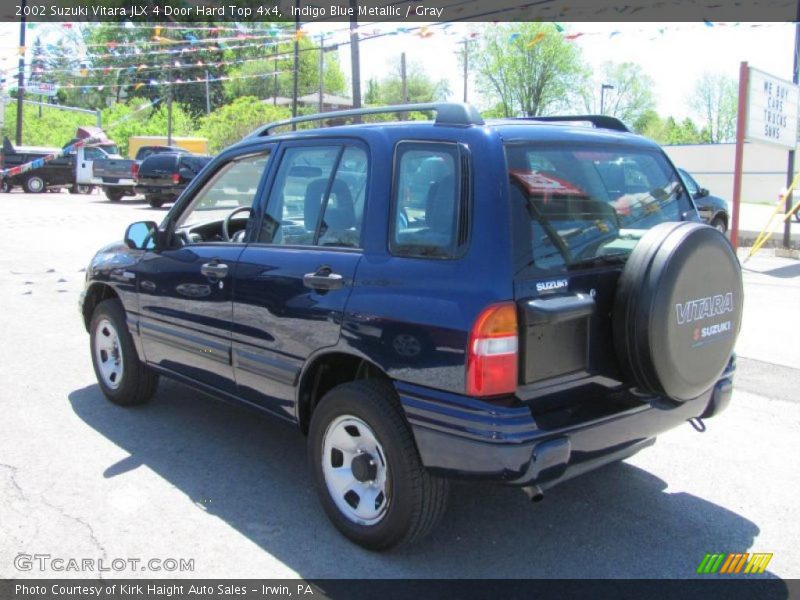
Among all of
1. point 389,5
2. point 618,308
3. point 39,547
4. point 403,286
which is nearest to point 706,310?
point 618,308

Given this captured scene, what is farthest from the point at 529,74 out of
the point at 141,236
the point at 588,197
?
the point at 588,197

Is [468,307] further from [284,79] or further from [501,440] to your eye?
[284,79]

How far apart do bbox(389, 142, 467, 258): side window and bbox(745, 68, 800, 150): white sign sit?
480 inches

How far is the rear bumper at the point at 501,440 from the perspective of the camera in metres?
2.86

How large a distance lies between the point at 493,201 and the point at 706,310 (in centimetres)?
107

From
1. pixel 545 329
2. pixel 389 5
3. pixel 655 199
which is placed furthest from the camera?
pixel 389 5

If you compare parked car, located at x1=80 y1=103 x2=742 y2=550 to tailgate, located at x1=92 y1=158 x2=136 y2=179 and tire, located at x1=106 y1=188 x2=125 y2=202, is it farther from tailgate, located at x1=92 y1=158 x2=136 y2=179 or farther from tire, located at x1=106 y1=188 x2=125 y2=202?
tire, located at x1=106 y1=188 x2=125 y2=202

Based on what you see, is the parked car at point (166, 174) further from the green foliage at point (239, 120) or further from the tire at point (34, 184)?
the green foliage at point (239, 120)

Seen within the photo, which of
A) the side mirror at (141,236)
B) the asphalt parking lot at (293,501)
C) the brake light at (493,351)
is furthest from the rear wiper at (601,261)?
the side mirror at (141,236)

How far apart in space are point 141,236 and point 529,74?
47.7 m

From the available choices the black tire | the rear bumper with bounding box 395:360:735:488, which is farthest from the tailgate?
the rear bumper with bounding box 395:360:735:488

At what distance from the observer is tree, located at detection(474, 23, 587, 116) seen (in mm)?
48500

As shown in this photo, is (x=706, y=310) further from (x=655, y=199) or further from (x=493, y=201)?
(x=493, y=201)

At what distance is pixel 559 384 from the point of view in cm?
310
